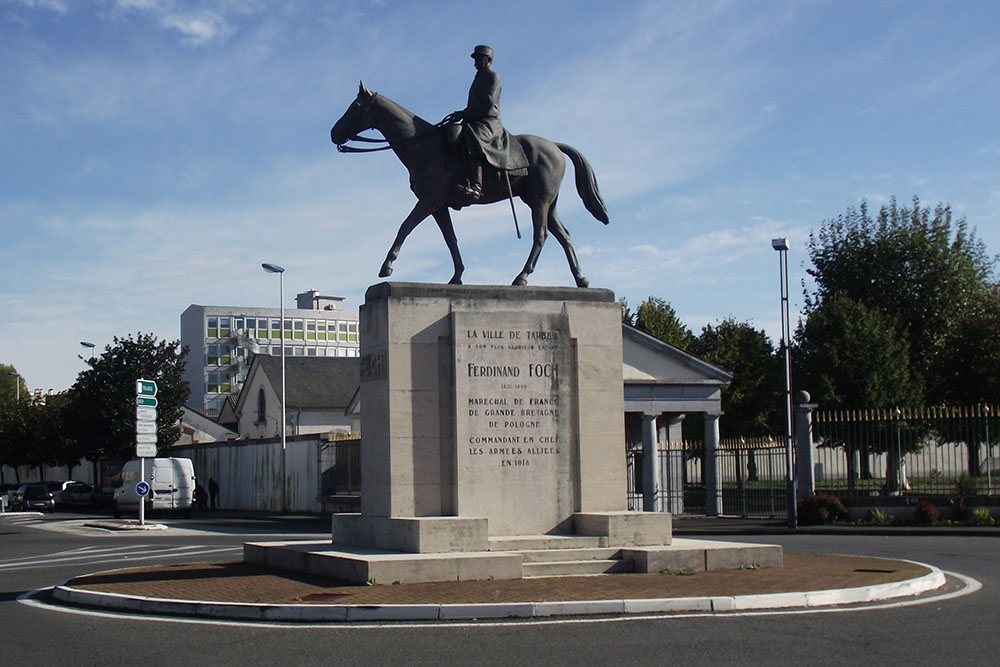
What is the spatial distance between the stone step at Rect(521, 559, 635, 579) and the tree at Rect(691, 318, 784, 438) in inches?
1898

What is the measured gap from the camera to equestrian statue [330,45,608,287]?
53.2 ft

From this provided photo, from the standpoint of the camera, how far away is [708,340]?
69.4 metres

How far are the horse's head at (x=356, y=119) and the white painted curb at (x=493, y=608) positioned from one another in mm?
7542

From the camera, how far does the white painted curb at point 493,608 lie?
36.8ft

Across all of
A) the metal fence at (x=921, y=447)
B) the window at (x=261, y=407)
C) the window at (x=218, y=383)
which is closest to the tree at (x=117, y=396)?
the window at (x=261, y=407)

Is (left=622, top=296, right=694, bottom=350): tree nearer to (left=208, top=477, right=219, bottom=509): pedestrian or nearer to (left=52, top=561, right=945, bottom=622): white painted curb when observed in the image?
(left=208, top=477, right=219, bottom=509): pedestrian

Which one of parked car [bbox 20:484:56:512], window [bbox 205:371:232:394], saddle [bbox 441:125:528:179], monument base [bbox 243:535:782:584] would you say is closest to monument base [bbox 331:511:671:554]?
monument base [bbox 243:535:782:584]

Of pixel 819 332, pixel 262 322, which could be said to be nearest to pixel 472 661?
pixel 819 332

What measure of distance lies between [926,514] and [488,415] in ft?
54.2

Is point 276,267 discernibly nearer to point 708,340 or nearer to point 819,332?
point 819,332

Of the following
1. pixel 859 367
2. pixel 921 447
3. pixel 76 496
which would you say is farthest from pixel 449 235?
pixel 76 496

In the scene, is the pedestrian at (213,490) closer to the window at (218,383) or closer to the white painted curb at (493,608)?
the white painted curb at (493,608)

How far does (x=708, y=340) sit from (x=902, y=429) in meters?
39.1

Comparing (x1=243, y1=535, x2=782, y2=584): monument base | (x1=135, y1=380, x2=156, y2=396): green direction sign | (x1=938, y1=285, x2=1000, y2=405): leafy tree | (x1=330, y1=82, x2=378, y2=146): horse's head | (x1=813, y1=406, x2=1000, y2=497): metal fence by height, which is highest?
(x1=330, y1=82, x2=378, y2=146): horse's head
